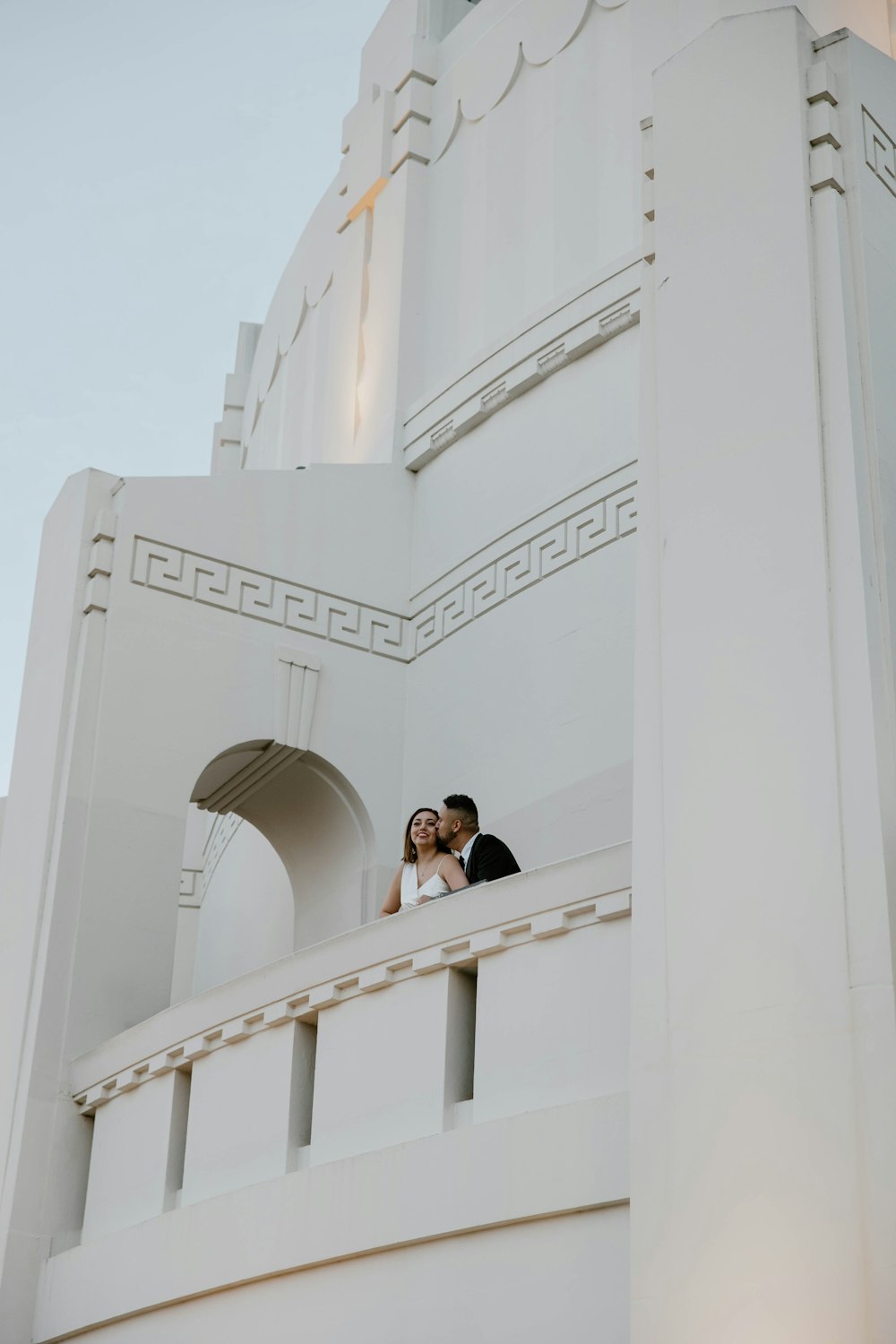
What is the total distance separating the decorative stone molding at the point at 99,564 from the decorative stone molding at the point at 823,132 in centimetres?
593

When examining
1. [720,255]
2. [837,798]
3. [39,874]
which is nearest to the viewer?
[837,798]

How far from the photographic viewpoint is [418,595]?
42.6 feet

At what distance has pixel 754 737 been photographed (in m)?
6.61

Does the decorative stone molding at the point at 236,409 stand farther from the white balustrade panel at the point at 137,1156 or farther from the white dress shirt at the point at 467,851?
the white dress shirt at the point at 467,851

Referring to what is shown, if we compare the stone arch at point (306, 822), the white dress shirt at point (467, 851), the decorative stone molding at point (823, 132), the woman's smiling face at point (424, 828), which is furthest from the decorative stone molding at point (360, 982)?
the decorative stone molding at point (823, 132)

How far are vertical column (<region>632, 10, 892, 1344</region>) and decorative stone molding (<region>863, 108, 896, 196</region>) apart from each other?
298 millimetres

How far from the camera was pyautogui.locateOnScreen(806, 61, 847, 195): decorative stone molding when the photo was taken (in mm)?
7453

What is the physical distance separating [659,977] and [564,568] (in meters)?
5.36

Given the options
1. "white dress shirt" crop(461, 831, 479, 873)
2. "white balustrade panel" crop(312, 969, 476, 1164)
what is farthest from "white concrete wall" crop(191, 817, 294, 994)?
"white balustrade panel" crop(312, 969, 476, 1164)

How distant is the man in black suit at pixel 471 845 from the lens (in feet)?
29.0

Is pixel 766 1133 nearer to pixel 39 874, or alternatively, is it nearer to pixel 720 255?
pixel 720 255

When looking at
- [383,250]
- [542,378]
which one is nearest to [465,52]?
[383,250]

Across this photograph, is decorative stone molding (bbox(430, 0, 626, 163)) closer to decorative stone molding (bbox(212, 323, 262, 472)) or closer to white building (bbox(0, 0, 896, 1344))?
white building (bbox(0, 0, 896, 1344))

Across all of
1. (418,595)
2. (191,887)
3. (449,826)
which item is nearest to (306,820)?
(418,595)
